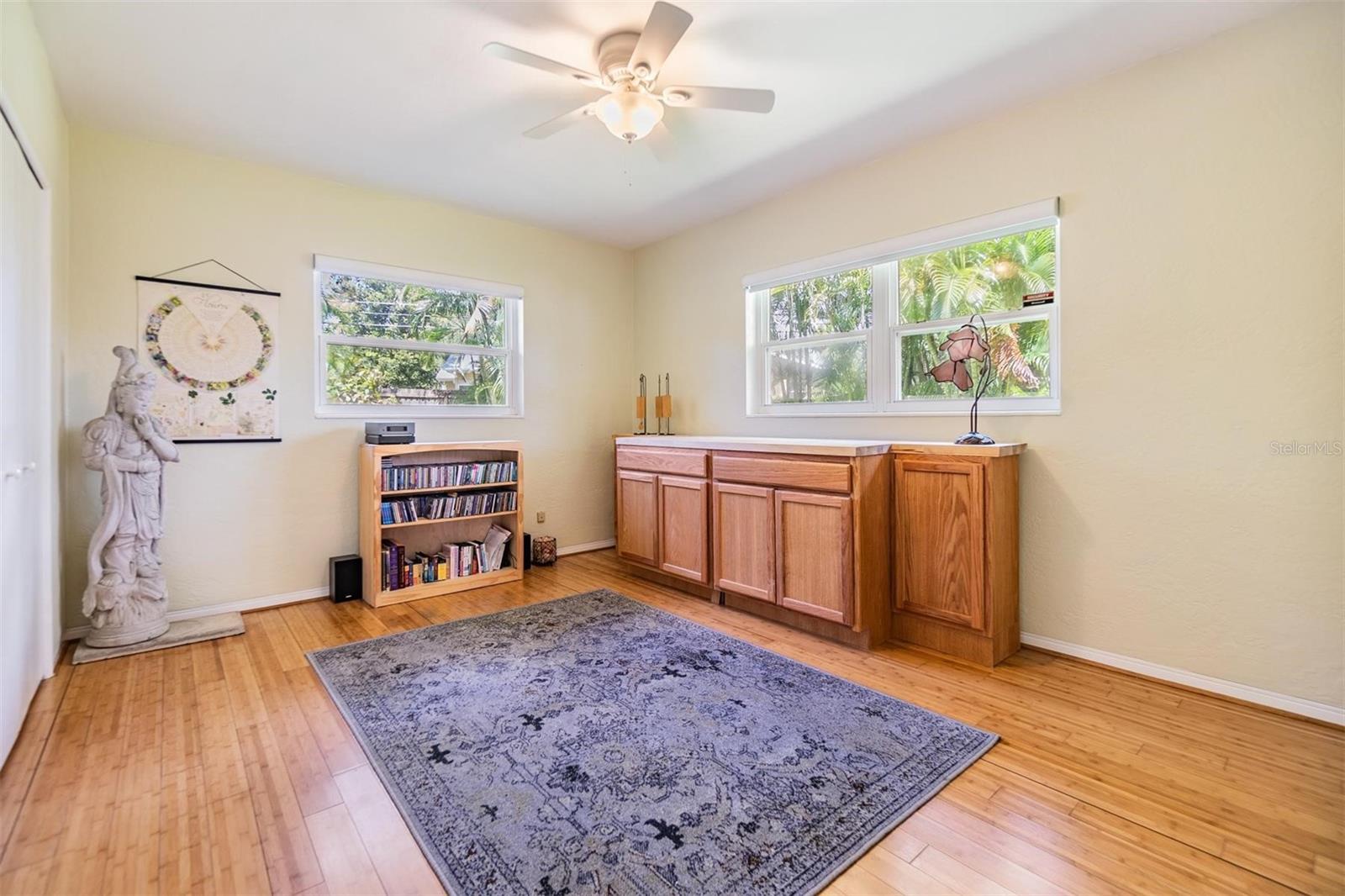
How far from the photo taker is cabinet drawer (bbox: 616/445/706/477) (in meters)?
3.70

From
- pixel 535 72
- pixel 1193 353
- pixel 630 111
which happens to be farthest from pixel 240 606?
pixel 1193 353

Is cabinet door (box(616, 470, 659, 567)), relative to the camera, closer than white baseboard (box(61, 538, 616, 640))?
No

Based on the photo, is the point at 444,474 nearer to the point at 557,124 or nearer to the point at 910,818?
the point at 557,124

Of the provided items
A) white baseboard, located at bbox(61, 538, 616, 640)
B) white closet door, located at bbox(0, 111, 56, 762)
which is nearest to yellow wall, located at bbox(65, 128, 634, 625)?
white baseboard, located at bbox(61, 538, 616, 640)

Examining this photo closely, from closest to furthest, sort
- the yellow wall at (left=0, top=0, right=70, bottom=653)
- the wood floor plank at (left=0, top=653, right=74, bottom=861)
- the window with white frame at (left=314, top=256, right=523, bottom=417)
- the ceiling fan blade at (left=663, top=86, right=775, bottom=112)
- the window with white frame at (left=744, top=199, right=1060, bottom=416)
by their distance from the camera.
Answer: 1. the wood floor plank at (left=0, top=653, right=74, bottom=861)
2. the yellow wall at (left=0, top=0, right=70, bottom=653)
3. the ceiling fan blade at (left=663, top=86, right=775, bottom=112)
4. the window with white frame at (left=744, top=199, right=1060, bottom=416)
5. the window with white frame at (left=314, top=256, right=523, bottom=417)

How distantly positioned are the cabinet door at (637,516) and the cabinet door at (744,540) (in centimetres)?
58

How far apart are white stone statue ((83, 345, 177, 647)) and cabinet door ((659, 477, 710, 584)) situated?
266 centimetres

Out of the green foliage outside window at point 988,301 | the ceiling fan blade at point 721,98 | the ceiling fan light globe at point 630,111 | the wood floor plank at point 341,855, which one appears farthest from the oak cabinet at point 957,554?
the wood floor plank at point 341,855

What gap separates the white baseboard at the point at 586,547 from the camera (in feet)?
16.1

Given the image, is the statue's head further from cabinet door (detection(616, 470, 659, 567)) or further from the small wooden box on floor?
the small wooden box on floor

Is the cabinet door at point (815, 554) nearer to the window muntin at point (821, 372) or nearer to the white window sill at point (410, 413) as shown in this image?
the window muntin at point (821, 372)

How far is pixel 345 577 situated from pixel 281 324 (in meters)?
1.59

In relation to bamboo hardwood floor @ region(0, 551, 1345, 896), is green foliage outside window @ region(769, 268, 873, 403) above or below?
above

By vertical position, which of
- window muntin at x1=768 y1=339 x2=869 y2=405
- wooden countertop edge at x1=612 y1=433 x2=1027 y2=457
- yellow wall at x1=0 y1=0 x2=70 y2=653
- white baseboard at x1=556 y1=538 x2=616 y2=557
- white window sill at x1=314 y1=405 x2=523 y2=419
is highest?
yellow wall at x1=0 y1=0 x2=70 y2=653
